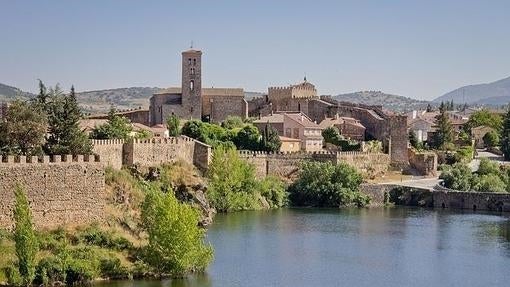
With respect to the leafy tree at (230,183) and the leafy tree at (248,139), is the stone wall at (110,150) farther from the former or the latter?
the leafy tree at (248,139)

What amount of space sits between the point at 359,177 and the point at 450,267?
84.8ft

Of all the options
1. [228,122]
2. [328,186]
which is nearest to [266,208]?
[328,186]

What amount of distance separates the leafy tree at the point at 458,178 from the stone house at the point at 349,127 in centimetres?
1323

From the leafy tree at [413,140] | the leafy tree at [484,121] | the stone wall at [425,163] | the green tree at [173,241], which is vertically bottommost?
the green tree at [173,241]

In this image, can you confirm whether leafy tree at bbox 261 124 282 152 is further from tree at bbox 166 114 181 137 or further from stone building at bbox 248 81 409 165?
stone building at bbox 248 81 409 165

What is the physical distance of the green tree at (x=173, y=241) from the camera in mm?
38312

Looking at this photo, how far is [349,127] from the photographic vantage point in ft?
285

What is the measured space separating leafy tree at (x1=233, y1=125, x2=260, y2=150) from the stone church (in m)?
12.2

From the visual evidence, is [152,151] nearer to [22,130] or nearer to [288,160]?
[22,130]

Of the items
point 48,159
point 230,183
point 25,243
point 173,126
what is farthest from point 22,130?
point 173,126

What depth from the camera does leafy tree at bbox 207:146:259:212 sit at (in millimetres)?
63812

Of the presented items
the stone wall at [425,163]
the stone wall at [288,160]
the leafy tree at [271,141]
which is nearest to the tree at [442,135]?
the stone wall at [425,163]

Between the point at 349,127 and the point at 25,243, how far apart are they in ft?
180

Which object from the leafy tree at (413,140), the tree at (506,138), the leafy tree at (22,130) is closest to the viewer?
the leafy tree at (22,130)
